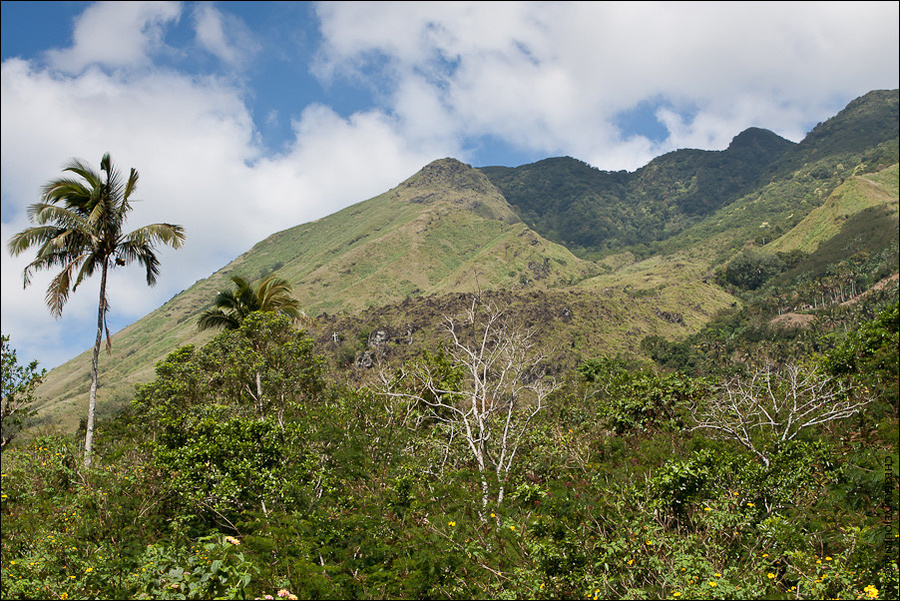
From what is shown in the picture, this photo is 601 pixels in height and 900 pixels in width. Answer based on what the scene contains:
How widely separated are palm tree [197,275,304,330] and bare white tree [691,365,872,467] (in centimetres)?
1175

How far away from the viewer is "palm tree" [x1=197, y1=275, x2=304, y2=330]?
579 inches

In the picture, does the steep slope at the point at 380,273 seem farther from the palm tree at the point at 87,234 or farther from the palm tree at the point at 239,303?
the palm tree at the point at 87,234

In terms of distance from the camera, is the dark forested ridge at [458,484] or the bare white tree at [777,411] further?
the bare white tree at [777,411]

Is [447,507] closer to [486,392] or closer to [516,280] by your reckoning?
[486,392]

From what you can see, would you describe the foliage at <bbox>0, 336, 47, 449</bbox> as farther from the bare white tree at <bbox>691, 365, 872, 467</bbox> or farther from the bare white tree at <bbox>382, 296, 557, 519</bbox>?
the bare white tree at <bbox>691, 365, 872, 467</bbox>

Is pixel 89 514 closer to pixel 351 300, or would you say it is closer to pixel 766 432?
pixel 766 432

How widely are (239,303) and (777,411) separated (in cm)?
1381

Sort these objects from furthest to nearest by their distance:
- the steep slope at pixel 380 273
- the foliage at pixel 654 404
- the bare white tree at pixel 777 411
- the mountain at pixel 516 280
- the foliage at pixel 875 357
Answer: the steep slope at pixel 380 273 → the mountain at pixel 516 280 → the foliage at pixel 654 404 → the foliage at pixel 875 357 → the bare white tree at pixel 777 411

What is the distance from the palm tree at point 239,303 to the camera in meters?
14.7

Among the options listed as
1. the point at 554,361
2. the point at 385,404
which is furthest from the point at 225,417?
the point at 554,361

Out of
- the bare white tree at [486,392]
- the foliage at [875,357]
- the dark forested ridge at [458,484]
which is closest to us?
the dark forested ridge at [458,484]

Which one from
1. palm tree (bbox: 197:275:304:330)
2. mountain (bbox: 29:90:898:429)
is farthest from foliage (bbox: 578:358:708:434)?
mountain (bbox: 29:90:898:429)

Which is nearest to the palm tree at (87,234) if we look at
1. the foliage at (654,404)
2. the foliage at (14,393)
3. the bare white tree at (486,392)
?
the foliage at (14,393)

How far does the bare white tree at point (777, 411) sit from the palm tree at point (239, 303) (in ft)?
38.6
